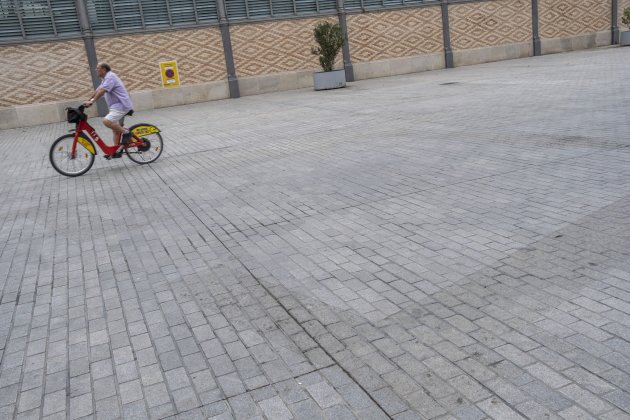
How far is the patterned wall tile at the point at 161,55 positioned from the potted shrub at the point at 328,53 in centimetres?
393

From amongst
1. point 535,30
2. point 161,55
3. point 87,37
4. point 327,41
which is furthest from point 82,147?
point 535,30

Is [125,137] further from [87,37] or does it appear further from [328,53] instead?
[328,53]

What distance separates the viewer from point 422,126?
12.4 metres

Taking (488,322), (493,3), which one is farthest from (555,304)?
(493,3)

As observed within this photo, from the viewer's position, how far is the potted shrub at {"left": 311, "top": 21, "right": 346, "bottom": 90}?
23469 mm

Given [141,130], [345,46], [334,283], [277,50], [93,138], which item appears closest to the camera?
[334,283]

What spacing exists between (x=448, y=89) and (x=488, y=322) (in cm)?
1606

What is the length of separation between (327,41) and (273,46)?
8.81 ft

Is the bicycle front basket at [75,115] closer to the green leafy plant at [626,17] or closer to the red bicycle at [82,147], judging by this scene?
the red bicycle at [82,147]

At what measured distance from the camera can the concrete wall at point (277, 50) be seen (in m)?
21.5

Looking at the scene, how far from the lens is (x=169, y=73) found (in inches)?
923

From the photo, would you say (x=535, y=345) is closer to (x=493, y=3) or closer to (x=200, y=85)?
(x=200, y=85)

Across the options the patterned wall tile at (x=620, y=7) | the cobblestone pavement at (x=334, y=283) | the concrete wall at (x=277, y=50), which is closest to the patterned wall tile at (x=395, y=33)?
the concrete wall at (x=277, y=50)

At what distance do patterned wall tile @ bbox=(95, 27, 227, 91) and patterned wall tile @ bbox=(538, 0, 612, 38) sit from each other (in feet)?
56.2
